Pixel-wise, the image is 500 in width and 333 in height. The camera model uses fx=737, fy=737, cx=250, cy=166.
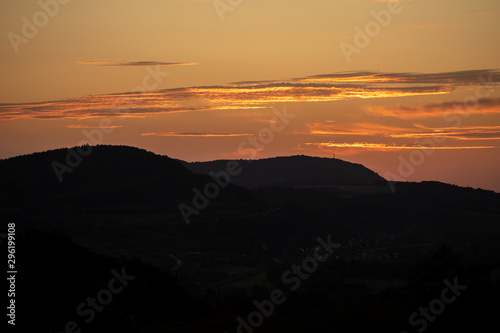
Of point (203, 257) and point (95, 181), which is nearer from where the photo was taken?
point (203, 257)

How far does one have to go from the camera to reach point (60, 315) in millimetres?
39219

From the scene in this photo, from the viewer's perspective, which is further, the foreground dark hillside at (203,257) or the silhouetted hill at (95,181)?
the silhouetted hill at (95,181)

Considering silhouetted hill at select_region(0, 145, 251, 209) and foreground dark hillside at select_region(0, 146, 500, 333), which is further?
silhouetted hill at select_region(0, 145, 251, 209)

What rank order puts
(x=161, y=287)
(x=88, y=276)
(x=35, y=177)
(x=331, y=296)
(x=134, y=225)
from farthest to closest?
(x=35, y=177) < (x=134, y=225) < (x=331, y=296) < (x=161, y=287) < (x=88, y=276)

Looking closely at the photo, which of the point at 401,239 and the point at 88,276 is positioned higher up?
the point at 401,239

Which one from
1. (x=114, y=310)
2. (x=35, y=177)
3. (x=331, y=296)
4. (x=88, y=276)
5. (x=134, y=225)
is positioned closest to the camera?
(x=114, y=310)

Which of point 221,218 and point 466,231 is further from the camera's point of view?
point 466,231

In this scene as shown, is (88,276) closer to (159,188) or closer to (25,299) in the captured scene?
(25,299)

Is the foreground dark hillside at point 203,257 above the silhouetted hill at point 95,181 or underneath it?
underneath

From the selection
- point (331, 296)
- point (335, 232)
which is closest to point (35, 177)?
point (335, 232)

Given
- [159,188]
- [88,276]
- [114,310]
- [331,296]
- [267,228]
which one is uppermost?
[159,188]

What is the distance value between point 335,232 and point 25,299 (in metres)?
155

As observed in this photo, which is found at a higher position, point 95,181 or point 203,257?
point 95,181

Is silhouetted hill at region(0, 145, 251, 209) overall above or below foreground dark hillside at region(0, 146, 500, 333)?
above
